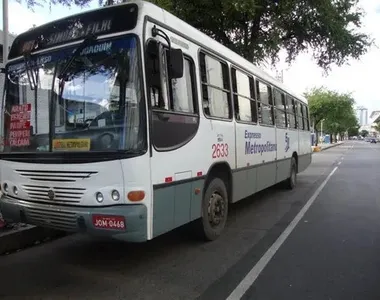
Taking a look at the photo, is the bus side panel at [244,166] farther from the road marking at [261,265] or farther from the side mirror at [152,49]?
the side mirror at [152,49]

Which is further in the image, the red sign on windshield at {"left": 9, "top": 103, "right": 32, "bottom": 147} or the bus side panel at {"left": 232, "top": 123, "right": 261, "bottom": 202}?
the bus side panel at {"left": 232, "top": 123, "right": 261, "bottom": 202}

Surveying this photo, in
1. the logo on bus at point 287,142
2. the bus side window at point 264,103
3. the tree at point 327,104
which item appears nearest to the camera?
the bus side window at point 264,103

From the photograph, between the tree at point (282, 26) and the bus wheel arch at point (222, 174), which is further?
the tree at point (282, 26)

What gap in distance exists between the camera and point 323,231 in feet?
23.5

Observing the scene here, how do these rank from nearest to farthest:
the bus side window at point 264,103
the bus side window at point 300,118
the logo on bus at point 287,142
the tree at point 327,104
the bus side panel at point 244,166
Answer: the bus side panel at point 244,166
the bus side window at point 264,103
the logo on bus at point 287,142
the bus side window at point 300,118
the tree at point 327,104

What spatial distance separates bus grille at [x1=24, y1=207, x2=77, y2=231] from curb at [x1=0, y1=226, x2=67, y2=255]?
1.14 metres

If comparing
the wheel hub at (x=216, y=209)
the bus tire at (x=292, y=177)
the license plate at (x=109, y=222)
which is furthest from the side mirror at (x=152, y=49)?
the bus tire at (x=292, y=177)

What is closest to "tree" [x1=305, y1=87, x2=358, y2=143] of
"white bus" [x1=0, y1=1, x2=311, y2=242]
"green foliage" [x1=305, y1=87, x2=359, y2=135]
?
"green foliage" [x1=305, y1=87, x2=359, y2=135]

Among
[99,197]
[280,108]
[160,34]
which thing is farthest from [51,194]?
[280,108]

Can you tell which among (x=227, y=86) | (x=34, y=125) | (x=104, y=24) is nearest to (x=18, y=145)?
(x=34, y=125)

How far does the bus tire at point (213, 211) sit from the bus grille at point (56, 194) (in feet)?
6.45

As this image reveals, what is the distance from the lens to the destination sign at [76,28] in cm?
472

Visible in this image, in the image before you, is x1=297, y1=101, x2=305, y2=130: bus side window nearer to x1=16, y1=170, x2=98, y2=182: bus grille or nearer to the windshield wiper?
the windshield wiper

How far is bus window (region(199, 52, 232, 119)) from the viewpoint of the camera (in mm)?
6215
